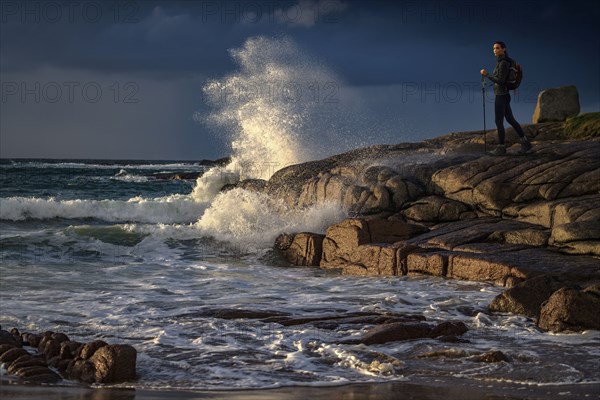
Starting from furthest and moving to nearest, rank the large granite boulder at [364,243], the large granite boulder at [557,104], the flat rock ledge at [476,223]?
the large granite boulder at [557,104] < the large granite boulder at [364,243] < the flat rock ledge at [476,223]

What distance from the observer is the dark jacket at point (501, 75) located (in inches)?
599

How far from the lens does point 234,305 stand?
34.6ft

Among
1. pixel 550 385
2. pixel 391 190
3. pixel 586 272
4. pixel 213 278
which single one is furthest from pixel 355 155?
pixel 550 385

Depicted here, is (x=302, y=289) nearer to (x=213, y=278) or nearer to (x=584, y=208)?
(x=213, y=278)

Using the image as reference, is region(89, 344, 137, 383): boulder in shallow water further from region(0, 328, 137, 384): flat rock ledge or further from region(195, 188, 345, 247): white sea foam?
region(195, 188, 345, 247): white sea foam

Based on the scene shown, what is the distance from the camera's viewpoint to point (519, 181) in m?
14.9

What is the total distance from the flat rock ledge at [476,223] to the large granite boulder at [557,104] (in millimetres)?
7469

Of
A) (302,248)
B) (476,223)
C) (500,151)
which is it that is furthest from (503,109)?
(302,248)

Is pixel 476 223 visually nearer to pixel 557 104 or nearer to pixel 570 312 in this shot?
pixel 570 312

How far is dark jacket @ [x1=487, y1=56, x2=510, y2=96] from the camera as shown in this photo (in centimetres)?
1523

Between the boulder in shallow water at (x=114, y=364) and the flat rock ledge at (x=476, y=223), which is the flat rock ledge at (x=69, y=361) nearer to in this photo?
the boulder in shallow water at (x=114, y=364)

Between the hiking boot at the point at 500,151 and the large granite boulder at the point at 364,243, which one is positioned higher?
the hiking boot at the point at 500,151

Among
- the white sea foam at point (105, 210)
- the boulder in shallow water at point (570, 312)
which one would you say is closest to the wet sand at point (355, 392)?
the boulder in shallow water at point (570, 312)

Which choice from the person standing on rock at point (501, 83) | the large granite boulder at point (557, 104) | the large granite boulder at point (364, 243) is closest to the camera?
the large granite boulder at point (364, 243)
